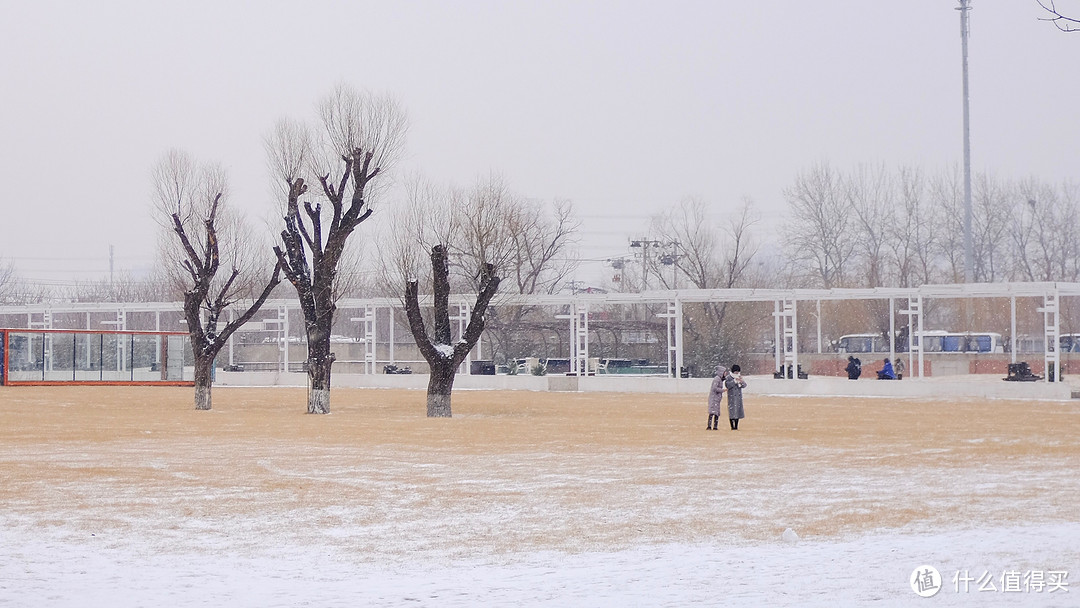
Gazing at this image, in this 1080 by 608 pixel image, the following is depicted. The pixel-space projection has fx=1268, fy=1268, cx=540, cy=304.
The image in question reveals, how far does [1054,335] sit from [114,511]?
107 feet

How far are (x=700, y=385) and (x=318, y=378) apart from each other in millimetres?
17696

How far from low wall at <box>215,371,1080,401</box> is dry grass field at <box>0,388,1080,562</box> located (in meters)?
8.74

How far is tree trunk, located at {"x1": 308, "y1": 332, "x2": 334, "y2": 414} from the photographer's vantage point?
3078 cm

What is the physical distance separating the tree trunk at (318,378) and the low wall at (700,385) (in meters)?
16.3

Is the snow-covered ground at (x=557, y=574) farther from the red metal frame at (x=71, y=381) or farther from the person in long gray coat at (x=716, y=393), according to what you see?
the red metal frame at (x=71, y=381)

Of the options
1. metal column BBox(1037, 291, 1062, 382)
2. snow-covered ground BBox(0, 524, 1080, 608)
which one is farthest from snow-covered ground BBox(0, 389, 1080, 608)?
metal column BBox(1037, 291, 1062, 382)

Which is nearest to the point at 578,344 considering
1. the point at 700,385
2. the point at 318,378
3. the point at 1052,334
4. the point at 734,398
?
the point at 700,385

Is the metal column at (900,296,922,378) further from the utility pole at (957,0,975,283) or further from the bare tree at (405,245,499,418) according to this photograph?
the bare tree at (405,245,499,418)

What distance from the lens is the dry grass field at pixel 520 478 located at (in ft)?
36.7

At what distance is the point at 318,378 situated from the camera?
A: 101 feet

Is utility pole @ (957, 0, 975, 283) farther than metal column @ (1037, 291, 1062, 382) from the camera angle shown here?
Yes

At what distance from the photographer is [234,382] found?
53406 mm

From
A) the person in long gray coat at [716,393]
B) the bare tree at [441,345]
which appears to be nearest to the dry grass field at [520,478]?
the person in long gray coat at [716,393]

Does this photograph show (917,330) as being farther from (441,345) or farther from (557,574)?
(557,574)
